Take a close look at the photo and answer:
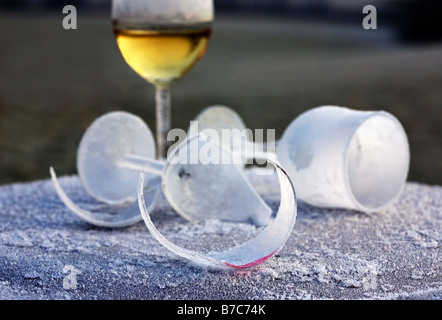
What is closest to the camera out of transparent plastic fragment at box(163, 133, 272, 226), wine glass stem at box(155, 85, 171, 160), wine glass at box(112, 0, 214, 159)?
transparent plastic fragment at box(163, 133, 272, 226)

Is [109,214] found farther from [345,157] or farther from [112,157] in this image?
[345,157]

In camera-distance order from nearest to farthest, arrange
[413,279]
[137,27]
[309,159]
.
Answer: [413,279] → [309,159] → [137,27]

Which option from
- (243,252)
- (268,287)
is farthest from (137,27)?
(268,287)

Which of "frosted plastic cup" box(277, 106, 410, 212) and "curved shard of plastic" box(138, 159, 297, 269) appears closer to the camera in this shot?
"curved shard of plastic" box(138, 159, 297, 269)

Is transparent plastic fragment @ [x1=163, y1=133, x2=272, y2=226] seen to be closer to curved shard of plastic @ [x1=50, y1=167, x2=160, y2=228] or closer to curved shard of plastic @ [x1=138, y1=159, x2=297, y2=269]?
curved shard of plastic @ [x1=50, y1=167, x2=160, y2=228]

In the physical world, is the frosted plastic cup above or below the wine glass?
below

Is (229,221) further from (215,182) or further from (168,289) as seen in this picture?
(168,289)

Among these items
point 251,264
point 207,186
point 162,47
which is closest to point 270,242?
point 251,264

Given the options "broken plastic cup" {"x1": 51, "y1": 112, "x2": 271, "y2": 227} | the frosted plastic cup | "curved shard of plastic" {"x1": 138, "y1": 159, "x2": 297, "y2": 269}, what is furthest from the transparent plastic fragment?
"curved shard of plastic" {"x1": 138, "y1": 159, "x2": 297, "y2": 269}
